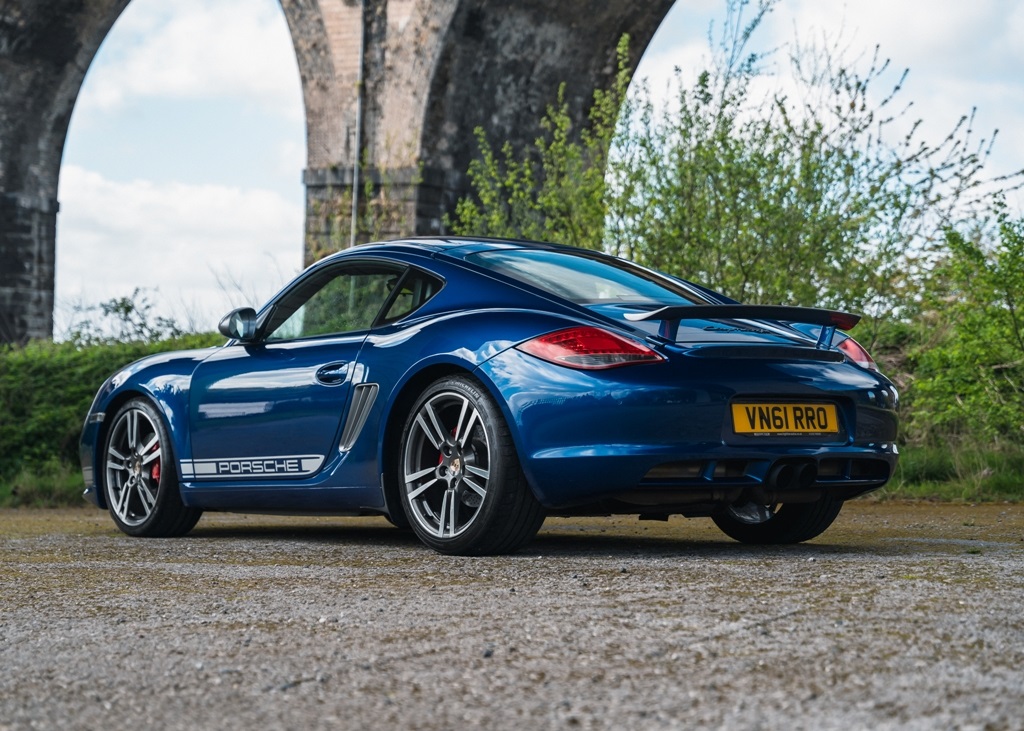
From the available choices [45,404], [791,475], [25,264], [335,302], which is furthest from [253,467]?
[25,264]

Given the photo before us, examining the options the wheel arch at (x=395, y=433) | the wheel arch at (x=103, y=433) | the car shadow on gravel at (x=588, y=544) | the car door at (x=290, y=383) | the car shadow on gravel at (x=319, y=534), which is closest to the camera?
the car shadow on gravel at (x=588, y=544)

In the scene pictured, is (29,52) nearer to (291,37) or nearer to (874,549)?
(291,37)

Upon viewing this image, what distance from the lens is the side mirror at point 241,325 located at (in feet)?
21.2

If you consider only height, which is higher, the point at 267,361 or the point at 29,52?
the point at 29,52

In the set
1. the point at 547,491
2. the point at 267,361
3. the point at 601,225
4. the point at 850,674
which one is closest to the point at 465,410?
the point at 547,491

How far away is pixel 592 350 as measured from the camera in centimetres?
502

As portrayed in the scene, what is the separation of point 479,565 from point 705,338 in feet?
3.76

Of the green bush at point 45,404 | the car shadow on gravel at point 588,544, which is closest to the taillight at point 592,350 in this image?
the car shadow on gravel at point 588,544

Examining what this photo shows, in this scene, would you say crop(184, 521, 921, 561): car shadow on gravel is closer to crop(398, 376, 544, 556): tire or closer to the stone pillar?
crop(398, 376, 544, 556): tire

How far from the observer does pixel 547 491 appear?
5090mm

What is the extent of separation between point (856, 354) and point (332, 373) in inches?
82.6

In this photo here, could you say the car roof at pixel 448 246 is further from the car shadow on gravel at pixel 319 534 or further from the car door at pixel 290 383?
the car shadow on gravel at pixel 319 534

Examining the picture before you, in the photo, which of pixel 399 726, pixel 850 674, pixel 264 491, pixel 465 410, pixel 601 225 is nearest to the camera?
pixel 399 726

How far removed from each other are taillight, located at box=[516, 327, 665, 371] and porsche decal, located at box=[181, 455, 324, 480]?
1.36 m
